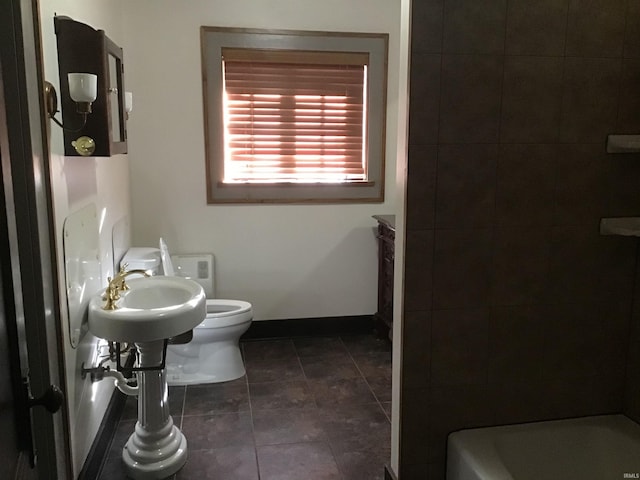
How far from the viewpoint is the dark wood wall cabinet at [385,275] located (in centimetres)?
358

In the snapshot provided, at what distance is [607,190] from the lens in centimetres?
200

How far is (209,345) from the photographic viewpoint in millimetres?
3318

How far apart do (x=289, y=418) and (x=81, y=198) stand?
1.46m

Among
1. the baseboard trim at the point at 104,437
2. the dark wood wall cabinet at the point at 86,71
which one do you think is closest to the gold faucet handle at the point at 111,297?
the baseboard trim at the point at 104,437

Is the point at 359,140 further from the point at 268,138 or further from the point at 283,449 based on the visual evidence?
the point at 283,449

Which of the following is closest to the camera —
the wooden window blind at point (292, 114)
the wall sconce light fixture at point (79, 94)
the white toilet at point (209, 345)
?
the wall sconce light fixture at point (79, 94)

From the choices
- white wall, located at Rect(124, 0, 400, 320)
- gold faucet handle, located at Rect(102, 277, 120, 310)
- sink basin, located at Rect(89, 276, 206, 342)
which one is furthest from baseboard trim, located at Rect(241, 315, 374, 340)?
gold faucet handle, located at Rect(102, 277, 120, 310)

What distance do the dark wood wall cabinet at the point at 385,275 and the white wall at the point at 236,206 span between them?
0.14 m

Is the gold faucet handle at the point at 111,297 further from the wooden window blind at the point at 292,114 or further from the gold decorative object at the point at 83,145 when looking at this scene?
the wooden window blind at the point at 292,114

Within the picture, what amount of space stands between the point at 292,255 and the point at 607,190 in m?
2.22

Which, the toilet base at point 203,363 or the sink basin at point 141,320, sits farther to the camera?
the toilet base at point 203,363

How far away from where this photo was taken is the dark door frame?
151 cm

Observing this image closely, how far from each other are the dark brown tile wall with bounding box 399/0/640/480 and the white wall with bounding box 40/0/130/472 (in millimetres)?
1202

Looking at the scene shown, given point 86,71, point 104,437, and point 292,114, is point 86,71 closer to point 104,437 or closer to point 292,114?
point 104,437
